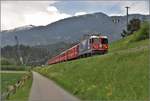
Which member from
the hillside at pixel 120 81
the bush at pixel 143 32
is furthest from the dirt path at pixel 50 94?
the bush at pixel 143 32

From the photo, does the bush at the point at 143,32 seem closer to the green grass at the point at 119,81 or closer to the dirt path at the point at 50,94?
the green grass at the point at 119,81

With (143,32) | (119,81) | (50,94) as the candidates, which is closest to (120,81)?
(119,81)

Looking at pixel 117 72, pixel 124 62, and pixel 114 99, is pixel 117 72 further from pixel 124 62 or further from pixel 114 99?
pixel 114 99

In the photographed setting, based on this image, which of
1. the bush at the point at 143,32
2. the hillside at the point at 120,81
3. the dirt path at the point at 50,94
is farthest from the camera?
the bush at the point at 143,32

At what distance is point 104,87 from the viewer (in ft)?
70.8

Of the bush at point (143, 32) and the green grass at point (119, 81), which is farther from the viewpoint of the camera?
the bush at point (143, 32)

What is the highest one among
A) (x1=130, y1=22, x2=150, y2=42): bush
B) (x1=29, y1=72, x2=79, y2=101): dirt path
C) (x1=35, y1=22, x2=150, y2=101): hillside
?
(x1=130, y1=22, x2=150, y2=42): bush

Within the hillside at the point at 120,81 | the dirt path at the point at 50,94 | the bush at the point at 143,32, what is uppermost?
the bush at the point at 143,32

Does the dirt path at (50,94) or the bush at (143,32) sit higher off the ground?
the bush at (143,32)

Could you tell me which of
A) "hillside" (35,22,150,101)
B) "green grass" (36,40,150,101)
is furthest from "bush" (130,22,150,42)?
"hillside" (35,22,150,101)

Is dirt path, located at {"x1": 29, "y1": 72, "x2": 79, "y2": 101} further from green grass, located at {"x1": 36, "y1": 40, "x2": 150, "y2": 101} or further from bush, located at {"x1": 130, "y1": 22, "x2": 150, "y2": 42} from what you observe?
bush, located at {"x1": 130, "y1": 22, "x2": 150, "y2": 42}

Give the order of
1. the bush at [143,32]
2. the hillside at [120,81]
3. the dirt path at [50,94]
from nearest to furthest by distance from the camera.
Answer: the hillside at [120,81], the dirt path at [50,94], the bush at [143,32]

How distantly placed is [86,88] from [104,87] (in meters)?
2.10

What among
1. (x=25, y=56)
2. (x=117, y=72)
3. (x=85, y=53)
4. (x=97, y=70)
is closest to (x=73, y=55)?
(x=85, y=53)
